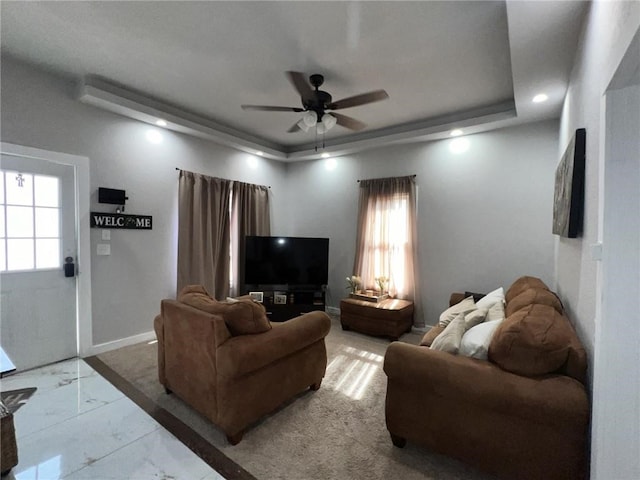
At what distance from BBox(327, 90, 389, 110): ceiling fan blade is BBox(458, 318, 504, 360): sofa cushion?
1.95 meters

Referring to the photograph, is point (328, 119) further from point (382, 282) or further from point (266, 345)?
point (382, 282)

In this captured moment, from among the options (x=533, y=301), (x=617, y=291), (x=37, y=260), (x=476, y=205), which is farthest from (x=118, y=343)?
(x=476, y=205)

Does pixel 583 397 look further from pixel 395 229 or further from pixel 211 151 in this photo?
pixel 211 151

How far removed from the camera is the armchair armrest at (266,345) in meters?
1.84

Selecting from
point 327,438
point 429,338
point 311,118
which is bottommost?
point 327,438

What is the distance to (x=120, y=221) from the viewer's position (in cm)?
346

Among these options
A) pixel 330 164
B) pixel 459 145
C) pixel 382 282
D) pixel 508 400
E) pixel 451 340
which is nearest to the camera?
pixel 508 400

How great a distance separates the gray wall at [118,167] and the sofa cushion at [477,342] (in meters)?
3.60

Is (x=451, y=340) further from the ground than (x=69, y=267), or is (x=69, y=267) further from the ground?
(x=69, y=267)

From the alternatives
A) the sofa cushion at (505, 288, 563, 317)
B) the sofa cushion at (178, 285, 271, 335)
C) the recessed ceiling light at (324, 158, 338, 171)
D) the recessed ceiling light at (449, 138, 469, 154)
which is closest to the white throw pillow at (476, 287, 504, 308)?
the sofa cushion at (505, 288, 563, 317)

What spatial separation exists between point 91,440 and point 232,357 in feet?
3.79

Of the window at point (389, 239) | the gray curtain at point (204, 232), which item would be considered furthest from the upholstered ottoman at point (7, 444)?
the window at point (389, 239)

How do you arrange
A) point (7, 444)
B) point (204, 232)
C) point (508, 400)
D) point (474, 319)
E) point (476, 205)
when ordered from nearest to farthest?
1. point (508, 400)
2. point (7, 444)
3. point (474, 319)
4. point (476, 205)
5. point (204, 232)

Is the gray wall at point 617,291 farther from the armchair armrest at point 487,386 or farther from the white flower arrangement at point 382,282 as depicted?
the white flower arrangement at point 382,282
